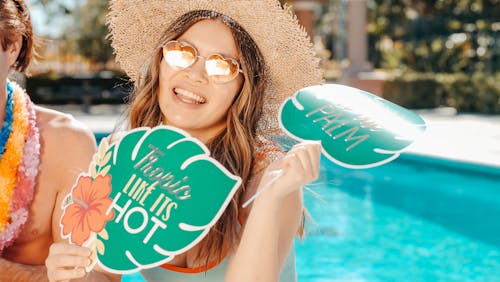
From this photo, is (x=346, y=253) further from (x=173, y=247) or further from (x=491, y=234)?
(x=173, y=247)

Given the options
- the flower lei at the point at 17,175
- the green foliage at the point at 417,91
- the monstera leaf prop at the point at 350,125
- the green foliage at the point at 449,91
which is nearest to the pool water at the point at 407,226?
the flower lei at the point at 17,175

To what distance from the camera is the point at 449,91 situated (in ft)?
54.1

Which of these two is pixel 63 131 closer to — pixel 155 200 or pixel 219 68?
pixel 219 68

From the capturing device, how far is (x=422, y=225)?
6.50 m

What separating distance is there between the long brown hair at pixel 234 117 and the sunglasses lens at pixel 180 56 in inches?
3.8

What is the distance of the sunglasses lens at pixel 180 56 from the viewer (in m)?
1.58

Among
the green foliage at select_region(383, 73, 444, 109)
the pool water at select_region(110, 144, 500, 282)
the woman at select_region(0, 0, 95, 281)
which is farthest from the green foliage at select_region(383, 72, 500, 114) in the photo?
the woman at select_region(0, 0, 95, 281)

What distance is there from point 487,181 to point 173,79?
659 centimetres

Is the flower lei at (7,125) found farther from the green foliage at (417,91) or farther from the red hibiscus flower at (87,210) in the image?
the green foliage at (417,91)

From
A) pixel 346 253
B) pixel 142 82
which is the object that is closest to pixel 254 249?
pixel 142 82

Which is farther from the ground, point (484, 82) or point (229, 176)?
point (229, 176)

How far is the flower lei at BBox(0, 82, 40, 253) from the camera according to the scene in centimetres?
175

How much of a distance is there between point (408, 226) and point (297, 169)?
555cm

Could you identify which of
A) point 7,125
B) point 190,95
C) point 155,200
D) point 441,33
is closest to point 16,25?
point 7,125
